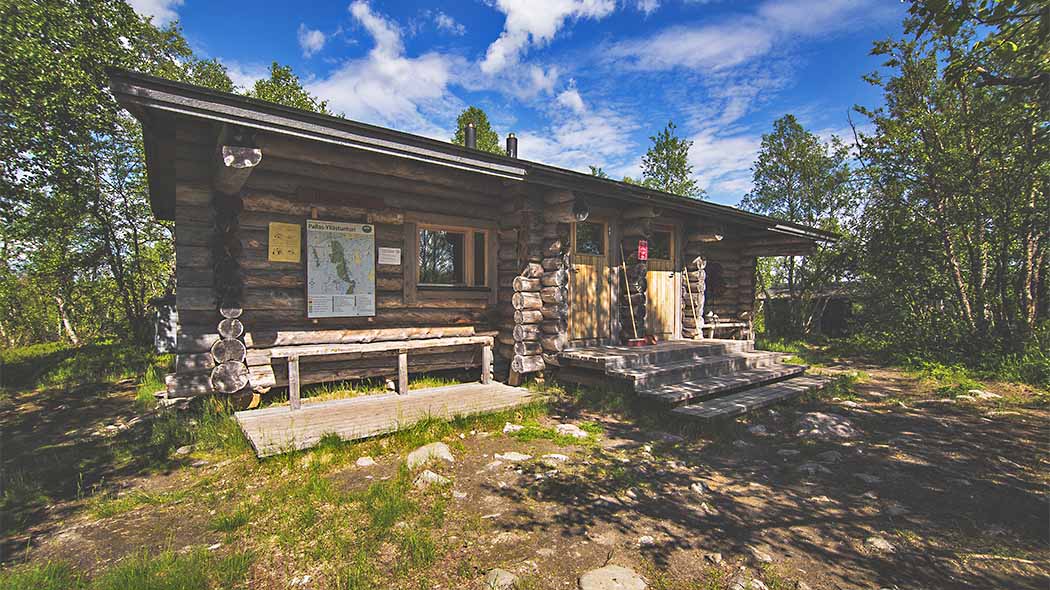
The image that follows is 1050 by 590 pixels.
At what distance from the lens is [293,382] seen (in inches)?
218

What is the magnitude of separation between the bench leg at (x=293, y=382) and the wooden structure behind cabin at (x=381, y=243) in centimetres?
3

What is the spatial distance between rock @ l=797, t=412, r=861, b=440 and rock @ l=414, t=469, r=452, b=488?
14.9ft

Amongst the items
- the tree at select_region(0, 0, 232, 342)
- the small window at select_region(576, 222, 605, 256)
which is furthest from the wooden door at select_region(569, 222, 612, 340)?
the tree at select_region(0, 0, 232, 342)

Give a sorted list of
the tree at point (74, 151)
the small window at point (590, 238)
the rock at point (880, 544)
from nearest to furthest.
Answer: the rock at point (880, 544) → the small window at point (590, 238) → the tree at point (74, 151)

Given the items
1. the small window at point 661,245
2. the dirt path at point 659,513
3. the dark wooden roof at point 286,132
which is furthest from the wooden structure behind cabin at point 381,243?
the dirt path at point 659,513

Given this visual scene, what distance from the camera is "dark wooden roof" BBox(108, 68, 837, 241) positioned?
3.97 meters

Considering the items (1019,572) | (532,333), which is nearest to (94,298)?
(532,333)

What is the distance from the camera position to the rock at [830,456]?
14.8ft

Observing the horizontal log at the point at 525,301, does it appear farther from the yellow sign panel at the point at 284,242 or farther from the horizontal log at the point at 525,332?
the yellow sign panel at the point at 284,242

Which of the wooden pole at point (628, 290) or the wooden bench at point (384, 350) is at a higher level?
the wooden pole at point (628, 290)

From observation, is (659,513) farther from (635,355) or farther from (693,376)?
(693,376)

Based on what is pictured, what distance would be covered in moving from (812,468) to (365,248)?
630 centimetres

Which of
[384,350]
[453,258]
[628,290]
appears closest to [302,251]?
[384,350]

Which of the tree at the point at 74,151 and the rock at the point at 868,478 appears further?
the tree at the point at 74,151
